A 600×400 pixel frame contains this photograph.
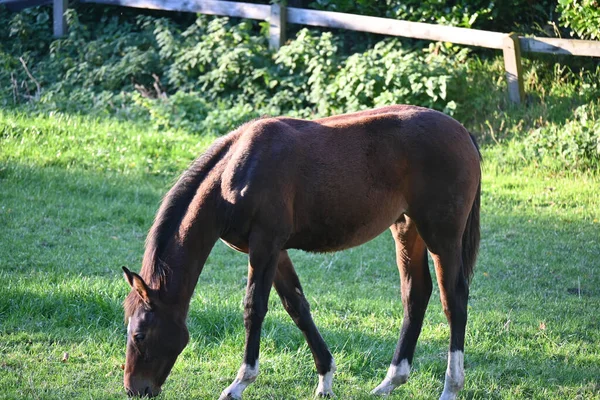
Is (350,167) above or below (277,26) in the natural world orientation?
above

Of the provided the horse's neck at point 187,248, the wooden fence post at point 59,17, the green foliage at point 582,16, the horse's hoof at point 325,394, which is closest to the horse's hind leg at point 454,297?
the horse's hoof at point 325,394

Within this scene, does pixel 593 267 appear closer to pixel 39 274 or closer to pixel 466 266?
pixel 466 266

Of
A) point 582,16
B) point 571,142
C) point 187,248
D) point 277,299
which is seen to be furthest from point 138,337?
point 582,16

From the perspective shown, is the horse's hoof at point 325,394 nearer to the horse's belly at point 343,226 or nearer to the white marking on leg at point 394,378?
the white marking on leg at point 394,378

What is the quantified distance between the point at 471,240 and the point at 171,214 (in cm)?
202

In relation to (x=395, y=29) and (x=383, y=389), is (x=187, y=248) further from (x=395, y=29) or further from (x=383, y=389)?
(x=395, y=29)

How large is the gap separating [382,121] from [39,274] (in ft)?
10.8

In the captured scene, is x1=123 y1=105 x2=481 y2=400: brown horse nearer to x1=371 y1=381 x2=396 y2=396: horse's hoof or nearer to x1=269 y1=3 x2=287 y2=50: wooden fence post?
x1=371 y1=381 x2=396 y2=396: horse's hoof

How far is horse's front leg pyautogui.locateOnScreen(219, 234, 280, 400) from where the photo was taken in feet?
15.0

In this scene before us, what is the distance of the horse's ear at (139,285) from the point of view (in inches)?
168

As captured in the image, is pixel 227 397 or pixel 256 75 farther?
pixel 256 75

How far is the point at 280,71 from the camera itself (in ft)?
41.2

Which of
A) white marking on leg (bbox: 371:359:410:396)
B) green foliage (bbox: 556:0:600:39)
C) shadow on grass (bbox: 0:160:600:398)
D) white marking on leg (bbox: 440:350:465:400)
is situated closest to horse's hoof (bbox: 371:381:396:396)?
white marking on leg (bbox: 371:359:410:396)

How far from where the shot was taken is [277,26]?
42.0ft
